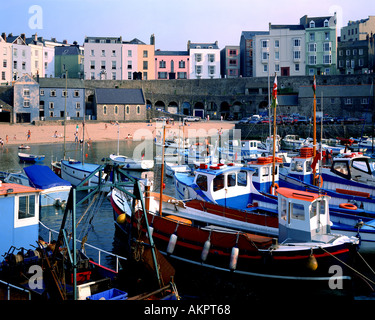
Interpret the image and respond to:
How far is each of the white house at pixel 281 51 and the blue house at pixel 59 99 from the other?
102ft

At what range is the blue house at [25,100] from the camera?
2640 inches

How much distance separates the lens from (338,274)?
47.3 feet

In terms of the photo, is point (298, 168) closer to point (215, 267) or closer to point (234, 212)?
point (234, 212)

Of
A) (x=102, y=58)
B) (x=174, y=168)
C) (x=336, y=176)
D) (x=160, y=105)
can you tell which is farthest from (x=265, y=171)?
(x=102, y=58)

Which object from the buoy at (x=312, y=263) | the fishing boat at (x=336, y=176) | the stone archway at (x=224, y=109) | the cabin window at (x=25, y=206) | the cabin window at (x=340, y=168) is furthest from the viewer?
the stone archway at (x=224, y=109)

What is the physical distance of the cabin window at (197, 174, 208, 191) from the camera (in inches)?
815

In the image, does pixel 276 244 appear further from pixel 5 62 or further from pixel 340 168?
pixel 5 62

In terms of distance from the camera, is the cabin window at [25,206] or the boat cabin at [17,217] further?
the cabin window at [25,206]

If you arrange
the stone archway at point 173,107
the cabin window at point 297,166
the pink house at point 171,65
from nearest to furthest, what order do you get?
the cabin window at point 297,166 < the stone archway at point 173,107 < the pink house at point 171,65

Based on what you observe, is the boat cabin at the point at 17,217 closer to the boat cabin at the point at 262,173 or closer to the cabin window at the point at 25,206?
the cabin window at the point at 25,206

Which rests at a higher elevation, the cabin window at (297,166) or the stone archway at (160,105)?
the stone archway at (160,105)

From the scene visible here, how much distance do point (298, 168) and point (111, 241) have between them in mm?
11179

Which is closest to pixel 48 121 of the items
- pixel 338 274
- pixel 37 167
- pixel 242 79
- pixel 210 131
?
pixel 210 131

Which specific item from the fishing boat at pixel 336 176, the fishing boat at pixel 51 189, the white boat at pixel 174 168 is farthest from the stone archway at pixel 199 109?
the fishing boat at pixel 336 176
